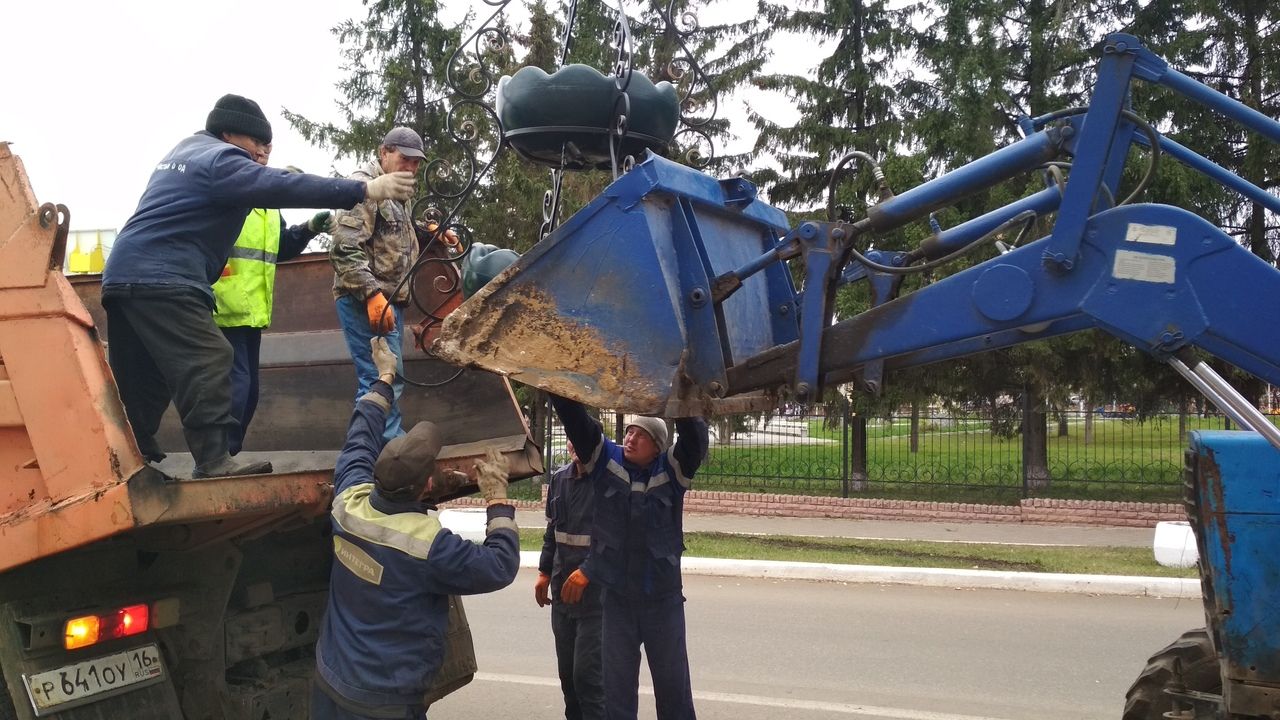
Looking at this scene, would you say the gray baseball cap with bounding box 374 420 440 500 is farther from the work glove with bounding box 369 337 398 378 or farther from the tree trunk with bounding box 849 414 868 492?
the tree trunk with bounding box 849 414 868 492

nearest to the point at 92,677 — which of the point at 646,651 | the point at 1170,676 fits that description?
the point at 646,651

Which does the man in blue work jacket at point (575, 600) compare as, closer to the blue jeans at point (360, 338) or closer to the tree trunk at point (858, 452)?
the blue jeans at point (360, 338)

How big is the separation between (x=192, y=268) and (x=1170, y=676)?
3.74m

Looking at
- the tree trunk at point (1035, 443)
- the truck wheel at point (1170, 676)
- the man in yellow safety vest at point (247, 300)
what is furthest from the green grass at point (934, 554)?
the man in yellow safety vest at point (247, 300)

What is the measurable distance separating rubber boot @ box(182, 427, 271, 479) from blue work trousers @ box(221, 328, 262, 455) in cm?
82

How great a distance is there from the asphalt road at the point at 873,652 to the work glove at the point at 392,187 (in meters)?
3.08

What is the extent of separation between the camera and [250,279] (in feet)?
14.6

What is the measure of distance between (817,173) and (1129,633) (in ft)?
36.7

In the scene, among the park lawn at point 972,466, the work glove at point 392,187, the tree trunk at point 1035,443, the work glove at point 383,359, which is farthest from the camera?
the tree trunk at point 1035,443

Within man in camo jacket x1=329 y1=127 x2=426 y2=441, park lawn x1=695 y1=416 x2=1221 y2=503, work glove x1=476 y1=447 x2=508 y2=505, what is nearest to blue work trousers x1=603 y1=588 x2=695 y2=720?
work glove x1=476 y1=447 x2=508 y2=505

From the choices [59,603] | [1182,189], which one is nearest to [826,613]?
[59,603]

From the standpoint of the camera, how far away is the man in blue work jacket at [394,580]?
3.24m

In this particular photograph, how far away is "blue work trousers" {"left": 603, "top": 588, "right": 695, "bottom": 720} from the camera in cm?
427

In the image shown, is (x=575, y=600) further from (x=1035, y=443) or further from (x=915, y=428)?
(x=915, y=428)
